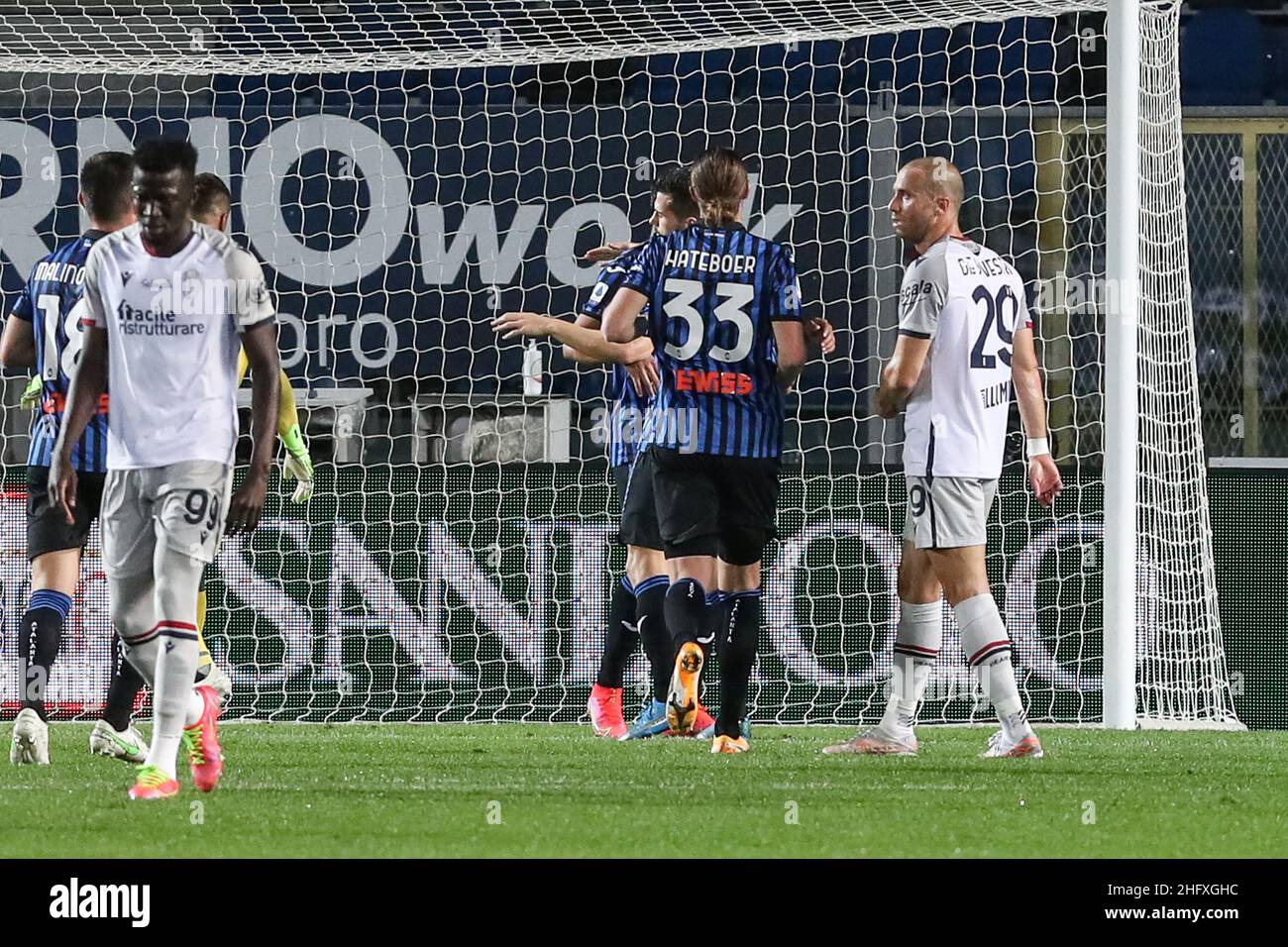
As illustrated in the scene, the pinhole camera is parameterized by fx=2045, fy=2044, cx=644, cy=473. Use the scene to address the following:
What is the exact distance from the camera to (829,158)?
388 inches

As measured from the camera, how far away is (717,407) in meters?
6.11

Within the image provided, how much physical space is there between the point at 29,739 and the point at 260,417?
A: 1727 millimetres

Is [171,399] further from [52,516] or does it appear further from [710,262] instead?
[710,262]

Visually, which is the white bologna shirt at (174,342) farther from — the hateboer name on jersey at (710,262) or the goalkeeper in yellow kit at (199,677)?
the hateboer name on jersey at (710,262)

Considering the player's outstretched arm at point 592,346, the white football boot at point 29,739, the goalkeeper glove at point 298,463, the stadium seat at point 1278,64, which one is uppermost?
the stadium seat at point 1278,64

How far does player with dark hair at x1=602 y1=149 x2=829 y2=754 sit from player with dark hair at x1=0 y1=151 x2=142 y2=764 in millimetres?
1553

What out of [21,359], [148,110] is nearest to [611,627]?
[21,359]

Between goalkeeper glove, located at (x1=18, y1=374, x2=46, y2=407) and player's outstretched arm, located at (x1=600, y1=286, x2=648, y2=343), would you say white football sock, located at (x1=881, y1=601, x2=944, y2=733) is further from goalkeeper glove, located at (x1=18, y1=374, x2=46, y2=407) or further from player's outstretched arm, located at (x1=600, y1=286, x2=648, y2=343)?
goalkeeper glove, located at (x1=18, y1=374, x2=46, y2=407)

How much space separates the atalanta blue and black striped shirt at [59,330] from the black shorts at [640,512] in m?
1.78

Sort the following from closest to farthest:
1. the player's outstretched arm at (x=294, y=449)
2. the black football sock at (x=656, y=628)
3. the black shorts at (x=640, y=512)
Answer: the player's outstretched arm at (x=294, y=449) → the black football sock at (x=656, y=628) → the black shorts at (x=640, y=512)

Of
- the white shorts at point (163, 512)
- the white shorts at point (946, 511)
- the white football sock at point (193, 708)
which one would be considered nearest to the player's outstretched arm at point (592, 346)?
the white shorts at point (946, 511)

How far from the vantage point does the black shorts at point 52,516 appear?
5.96 metres

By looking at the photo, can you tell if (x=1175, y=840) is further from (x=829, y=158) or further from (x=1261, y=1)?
(x=1261, y=1)

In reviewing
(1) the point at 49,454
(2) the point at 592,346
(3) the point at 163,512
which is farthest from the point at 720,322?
(3) the point at 163,512
